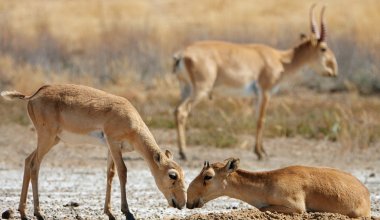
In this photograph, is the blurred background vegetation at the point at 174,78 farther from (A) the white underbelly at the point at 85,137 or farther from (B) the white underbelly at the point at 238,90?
(A) the white underbelly at the point at 85,137

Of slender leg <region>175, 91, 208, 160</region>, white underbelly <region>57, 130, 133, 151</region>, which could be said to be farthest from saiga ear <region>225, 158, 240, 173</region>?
slender leg <region>175, 91, 208, 160</region>

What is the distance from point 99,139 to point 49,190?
2836 millimetres

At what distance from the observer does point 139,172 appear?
16703 mm

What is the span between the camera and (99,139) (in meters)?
12.0

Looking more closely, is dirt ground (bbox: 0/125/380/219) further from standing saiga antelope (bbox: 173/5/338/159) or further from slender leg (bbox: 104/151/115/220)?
standing saiga antelope (bbox: 173/5/338/159)

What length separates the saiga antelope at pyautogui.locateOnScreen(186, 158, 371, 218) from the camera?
450 inches

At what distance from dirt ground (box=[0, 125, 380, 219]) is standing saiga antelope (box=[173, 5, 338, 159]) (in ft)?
2.43

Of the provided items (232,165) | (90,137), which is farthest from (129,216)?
(232,165)

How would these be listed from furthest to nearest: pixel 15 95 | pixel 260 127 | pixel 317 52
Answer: pixel 317 52 → pixel 260 127 → pixel 15 95

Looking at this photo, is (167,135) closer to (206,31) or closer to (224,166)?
(224,166)

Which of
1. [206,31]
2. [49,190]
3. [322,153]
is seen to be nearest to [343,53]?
[206,31]

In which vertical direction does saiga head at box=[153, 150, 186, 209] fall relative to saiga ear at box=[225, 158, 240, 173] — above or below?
below

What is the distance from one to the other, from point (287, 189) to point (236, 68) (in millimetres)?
9283

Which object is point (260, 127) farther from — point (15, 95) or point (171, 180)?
point (171, 180)
